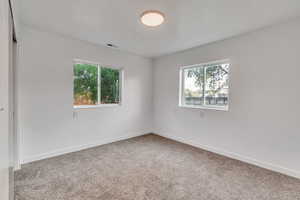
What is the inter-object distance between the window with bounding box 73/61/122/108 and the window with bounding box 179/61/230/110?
178 cm

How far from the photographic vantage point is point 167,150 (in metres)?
3.29

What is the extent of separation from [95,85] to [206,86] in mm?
2641

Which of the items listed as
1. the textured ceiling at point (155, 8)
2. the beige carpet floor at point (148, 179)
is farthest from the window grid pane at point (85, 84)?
the beige carpet floor at point (148, 179)

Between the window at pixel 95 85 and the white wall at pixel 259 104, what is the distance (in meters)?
2.04

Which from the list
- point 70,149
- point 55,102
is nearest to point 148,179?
point 70,149

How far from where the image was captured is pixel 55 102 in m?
2.85

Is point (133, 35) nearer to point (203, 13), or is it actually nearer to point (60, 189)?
point (203, 13)

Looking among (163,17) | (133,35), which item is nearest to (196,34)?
(163,17)

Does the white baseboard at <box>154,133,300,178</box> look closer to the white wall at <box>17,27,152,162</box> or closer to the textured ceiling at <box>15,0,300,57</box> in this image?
the white wall at <box>17,27,152,162</box>

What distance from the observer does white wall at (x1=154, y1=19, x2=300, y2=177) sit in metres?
2.25

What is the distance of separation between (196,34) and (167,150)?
8.19 ft

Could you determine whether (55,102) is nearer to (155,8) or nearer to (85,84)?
(85,84)

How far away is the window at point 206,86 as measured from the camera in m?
3.12

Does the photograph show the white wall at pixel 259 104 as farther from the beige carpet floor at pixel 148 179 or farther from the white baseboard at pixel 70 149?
the white baseboard at pixel 70 149
